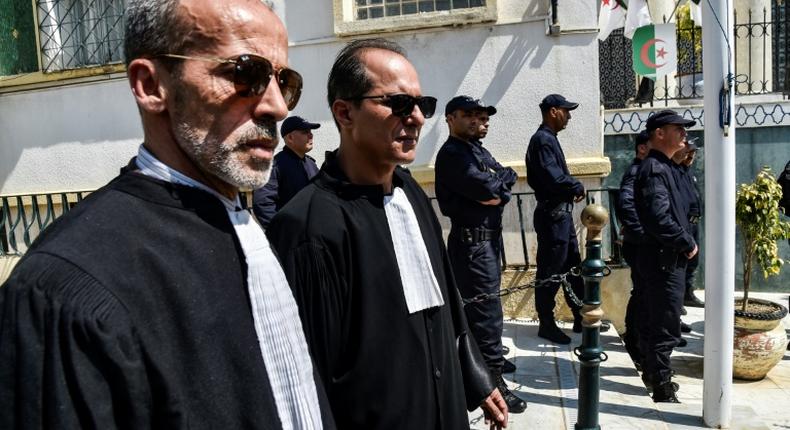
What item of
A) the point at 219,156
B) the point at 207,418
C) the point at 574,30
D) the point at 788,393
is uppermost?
the point at 574,30

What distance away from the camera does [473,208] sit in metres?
4.99

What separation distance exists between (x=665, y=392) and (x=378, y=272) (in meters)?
3.92

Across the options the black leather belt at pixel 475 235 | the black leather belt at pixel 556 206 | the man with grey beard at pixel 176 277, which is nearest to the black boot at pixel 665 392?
the black leather belt at pixel 556 206

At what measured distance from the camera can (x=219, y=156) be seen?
135 cm

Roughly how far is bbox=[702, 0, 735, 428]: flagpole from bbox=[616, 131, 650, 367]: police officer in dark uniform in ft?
3.30

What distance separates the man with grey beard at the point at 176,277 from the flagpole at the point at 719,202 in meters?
3.59

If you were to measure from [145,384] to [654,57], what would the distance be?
23.1ft

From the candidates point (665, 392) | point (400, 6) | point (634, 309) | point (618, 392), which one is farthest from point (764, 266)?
point (400, 6)

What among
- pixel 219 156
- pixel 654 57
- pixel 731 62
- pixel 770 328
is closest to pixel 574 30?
pixel 654 57

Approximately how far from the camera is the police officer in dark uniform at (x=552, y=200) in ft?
18.9

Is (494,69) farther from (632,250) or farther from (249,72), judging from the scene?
(249,72)

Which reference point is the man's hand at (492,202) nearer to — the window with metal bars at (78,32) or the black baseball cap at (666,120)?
the black baseball cap at (666,120)

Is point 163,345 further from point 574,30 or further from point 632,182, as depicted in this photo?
point 574,30

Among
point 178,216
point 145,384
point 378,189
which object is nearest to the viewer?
point 145,384
